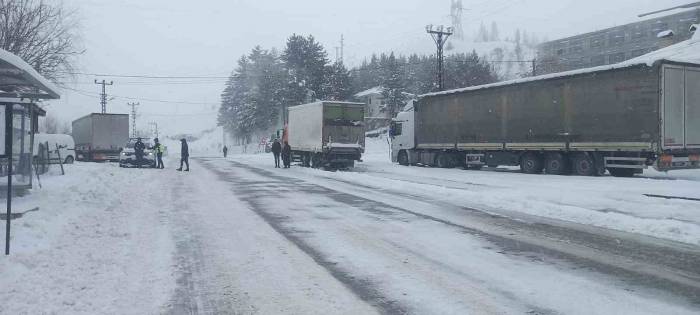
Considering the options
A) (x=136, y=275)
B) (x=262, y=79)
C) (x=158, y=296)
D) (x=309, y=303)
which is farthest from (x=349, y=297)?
(x=262, y=79)

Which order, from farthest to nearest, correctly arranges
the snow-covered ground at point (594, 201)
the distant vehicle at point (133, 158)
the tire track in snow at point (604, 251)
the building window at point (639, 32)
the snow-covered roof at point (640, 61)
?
the building window at point (639, 32), the distant vehicle at point (133, 158), the snow-covered roof at point (640, 61), the snow-covered ground at point (594, 201), the tire track in snow at point (604, 251)

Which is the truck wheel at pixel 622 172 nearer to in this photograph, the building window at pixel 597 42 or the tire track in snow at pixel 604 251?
the tire track in snow at pixel 604 251

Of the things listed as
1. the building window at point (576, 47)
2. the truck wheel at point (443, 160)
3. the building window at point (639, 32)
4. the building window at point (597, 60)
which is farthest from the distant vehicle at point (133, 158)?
the building window at point (576, 47)

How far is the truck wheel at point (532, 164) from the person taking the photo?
23531 mm

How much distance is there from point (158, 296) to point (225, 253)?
198 centimetres

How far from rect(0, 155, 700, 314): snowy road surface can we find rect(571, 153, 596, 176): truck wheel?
8.26 meters

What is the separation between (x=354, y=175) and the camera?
73.4ft

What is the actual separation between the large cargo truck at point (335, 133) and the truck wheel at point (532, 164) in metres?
7.97

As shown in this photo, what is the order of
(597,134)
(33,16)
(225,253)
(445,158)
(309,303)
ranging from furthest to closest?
(445,158) < (33,16) < (597,134) < (225,253) < (309,303)

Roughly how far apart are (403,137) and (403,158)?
1259 millimetres

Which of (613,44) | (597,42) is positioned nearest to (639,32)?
(613,44)

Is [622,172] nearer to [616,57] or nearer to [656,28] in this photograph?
[656,28]

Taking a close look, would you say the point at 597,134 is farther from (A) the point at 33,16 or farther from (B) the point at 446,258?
(A) the point at 33,16

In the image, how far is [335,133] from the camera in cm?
2769
